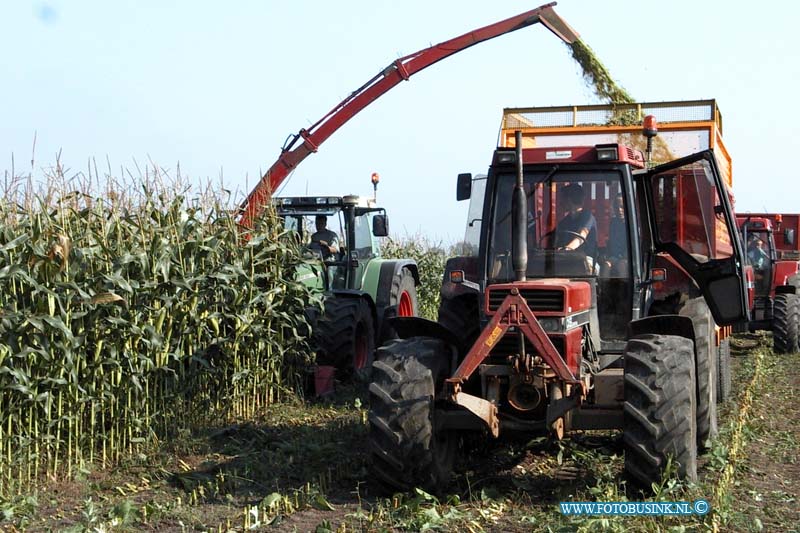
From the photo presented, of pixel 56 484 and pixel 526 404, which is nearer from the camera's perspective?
pixel 526 404

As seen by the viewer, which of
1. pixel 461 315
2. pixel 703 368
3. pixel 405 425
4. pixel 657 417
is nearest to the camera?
pixel 657 417

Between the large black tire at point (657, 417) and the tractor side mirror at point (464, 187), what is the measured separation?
2.06 m

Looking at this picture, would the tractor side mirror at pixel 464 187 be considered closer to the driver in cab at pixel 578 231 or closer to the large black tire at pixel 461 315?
the large black tire at pixel 461 315

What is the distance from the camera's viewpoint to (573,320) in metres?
5.75

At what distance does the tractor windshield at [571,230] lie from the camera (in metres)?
6.27

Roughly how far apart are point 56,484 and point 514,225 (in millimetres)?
3510

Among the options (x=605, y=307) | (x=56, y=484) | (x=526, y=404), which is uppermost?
(x=605, y=307)

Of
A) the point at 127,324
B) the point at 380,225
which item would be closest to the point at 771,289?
the point at 380,225

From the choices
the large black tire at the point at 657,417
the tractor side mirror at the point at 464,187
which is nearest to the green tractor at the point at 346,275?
the tractor side mirror at the point at 464,187

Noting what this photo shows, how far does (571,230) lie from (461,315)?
3.60 feet

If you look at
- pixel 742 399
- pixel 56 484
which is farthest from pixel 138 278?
pixel 742 399

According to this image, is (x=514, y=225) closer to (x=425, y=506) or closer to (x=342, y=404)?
(x=425, y=506)

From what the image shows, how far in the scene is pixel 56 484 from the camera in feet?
20.6

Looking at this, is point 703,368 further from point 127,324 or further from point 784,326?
point 784,326
